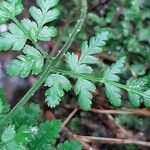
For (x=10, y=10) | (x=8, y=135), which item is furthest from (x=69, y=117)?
(x=8, y=135)

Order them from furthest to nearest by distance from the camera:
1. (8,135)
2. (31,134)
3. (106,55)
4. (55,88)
Answer: (106,55)
(55,88)
(31,134)
(8,135)

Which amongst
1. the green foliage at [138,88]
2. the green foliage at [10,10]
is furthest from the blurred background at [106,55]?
the green foliage at [10,10]

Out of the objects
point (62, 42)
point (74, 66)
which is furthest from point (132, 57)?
point (74, 66)

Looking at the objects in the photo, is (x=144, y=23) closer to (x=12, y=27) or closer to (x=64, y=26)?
(x=64, y=26)

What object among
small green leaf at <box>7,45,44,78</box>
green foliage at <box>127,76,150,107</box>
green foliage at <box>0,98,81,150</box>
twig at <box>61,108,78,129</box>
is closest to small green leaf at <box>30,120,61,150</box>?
green foliage at <box>0,98,81,150</box>

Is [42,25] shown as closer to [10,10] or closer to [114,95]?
[10,10]

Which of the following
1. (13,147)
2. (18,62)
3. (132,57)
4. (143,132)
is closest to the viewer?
(13,147)

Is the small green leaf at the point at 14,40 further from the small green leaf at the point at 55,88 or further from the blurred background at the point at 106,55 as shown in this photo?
the blurred background at the point at 106,55
